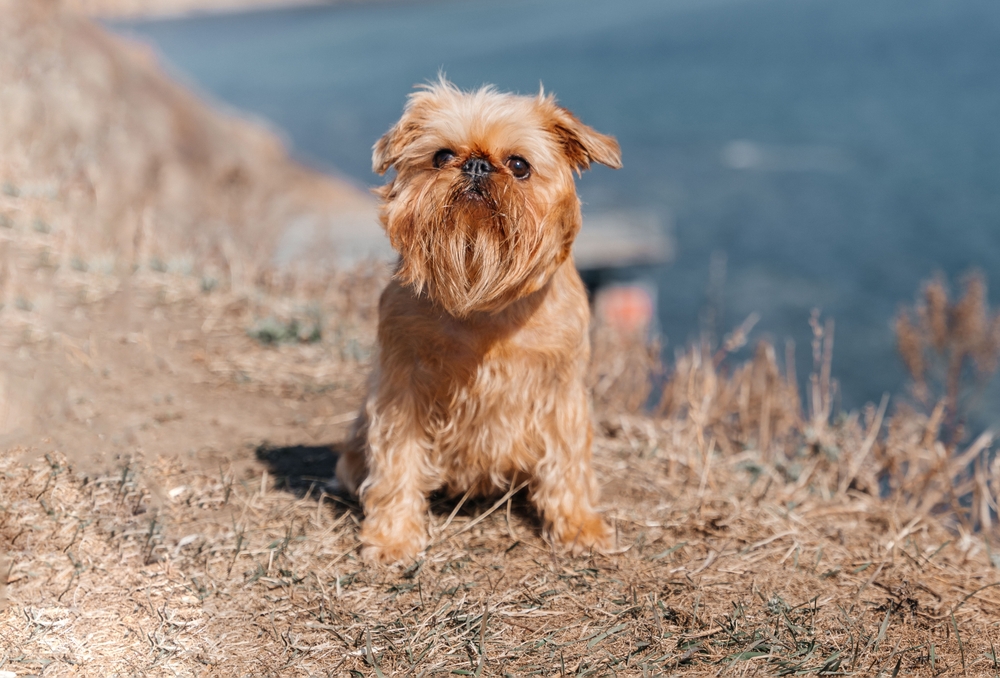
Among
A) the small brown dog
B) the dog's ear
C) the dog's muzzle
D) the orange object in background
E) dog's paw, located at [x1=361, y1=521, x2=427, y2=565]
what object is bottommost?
the orange object in background

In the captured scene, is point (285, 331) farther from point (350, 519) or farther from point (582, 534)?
point (582, 534)

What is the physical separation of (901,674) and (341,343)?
4367 mm

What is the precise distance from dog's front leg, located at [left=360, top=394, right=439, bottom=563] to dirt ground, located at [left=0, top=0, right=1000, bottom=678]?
0.12 metres

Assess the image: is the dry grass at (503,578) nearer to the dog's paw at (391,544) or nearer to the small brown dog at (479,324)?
the dog's paw at (391,544)

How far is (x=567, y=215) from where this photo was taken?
3.75 meters

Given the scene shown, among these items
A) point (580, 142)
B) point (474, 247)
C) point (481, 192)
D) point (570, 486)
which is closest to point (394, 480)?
point (570, 486)

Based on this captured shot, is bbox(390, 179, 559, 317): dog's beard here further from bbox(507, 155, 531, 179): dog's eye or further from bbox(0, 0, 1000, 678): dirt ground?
bbox(0, 0, 1000, 678): dirt ground

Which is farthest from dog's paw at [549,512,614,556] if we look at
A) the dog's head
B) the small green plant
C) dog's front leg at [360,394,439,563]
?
the small green plant

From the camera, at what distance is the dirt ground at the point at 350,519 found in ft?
11.5

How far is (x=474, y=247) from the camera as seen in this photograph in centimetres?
378

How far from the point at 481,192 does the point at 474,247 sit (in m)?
0.24

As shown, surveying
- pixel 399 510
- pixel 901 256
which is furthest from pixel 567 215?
pixel 901 256

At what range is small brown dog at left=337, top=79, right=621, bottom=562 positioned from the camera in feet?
12.1

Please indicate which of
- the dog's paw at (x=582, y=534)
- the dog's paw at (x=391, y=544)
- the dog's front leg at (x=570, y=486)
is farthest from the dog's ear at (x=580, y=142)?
the dog's paw at (x=391, y=544)
